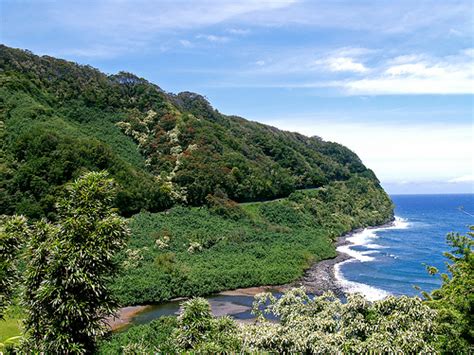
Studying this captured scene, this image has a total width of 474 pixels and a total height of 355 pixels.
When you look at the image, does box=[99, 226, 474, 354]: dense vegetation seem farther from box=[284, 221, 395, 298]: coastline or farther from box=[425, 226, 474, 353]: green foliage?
box=[284, 221, 395, 298]: coastline

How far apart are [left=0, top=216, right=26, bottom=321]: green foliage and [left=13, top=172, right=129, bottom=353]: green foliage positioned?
69.5 inches

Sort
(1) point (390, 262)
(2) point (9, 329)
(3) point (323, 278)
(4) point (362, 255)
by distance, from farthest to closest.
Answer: (4) point (362, 255) < (1) point (390, 262) < (3) point (323, 278) < (2) point (9, 329)

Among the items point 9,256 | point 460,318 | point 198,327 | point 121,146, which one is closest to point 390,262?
point 460,318

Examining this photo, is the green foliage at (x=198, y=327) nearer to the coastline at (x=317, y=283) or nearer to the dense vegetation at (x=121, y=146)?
the coastline at (x=317, y=283)

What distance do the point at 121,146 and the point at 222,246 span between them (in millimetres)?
31047

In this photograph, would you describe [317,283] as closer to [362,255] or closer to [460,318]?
[362,255]

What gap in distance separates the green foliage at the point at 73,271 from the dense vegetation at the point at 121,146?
1374 inches

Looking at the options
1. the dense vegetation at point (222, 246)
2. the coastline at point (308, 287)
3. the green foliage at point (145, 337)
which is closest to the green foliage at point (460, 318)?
the green foliage at point (145, 337)

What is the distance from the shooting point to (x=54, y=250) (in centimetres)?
1595

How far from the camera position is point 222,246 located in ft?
186

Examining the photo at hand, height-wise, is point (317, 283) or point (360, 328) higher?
point (360, 328)

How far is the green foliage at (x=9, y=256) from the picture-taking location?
17922mm

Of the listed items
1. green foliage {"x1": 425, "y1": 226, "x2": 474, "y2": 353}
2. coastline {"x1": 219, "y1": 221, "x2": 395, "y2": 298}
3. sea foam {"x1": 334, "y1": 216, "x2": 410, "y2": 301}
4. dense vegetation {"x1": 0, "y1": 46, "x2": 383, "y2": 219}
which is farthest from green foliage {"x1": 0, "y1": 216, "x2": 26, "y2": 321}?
dense vegetation {"x1": 0, "y1": 46, "x2": 383, "y2": 219}

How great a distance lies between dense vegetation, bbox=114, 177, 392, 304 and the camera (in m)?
43.7
